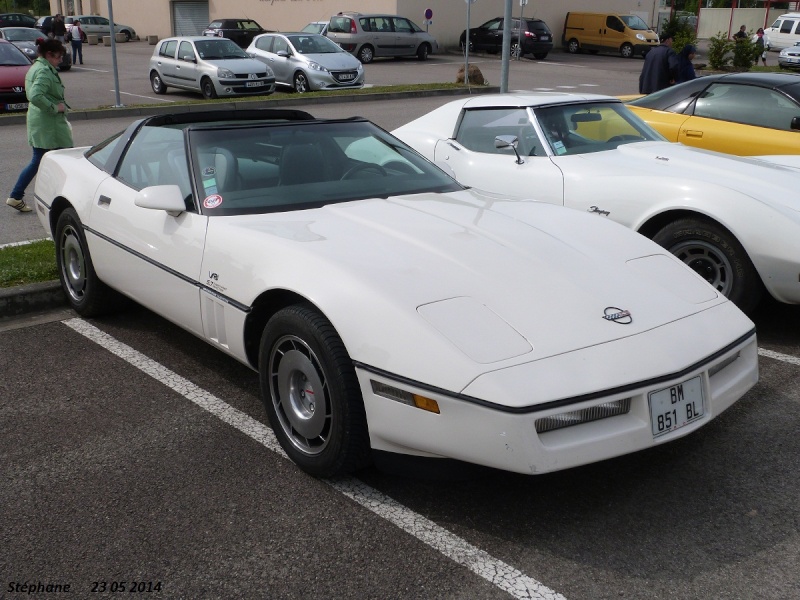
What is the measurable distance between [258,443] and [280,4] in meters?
39.0

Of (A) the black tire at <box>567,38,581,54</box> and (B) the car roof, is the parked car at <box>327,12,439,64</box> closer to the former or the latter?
(A) the black tire at <box>567,38,581,54</box>

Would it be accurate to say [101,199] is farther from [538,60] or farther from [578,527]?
[538,60]

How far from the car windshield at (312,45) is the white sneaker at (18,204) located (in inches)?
581

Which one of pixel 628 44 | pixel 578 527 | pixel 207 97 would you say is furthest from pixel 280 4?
pixel 578 527

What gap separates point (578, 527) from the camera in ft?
10.6

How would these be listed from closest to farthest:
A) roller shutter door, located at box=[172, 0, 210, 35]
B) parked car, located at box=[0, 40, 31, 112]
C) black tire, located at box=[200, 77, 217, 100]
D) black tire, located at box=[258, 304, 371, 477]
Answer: black tire, located at box=[258, 304, 371, 477], parked car, located at box=[0, 40, 31, 112], black tire, located at box=[200, 77, 217, 100], roller shutter door, located at box=[172, 0, 210, 35]

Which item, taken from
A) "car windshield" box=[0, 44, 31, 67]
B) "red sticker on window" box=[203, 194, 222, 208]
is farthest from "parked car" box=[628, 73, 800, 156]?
"car windshield" box=[0, 44, 31, 67]

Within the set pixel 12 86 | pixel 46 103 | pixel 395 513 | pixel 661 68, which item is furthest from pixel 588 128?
pixel 12 86

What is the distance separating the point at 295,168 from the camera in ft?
14.8

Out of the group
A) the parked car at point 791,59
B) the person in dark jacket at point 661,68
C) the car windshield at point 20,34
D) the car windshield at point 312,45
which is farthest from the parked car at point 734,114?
the car windshield at point 20,34

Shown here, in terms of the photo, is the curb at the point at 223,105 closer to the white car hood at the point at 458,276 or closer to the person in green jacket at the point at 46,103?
the person in green jacket at the point at 46,103

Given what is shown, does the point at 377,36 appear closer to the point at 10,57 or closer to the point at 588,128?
the point at 10,57

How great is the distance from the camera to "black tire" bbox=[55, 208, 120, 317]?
5.38 meters

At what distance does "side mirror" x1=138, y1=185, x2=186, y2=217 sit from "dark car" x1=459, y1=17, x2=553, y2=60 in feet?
102
